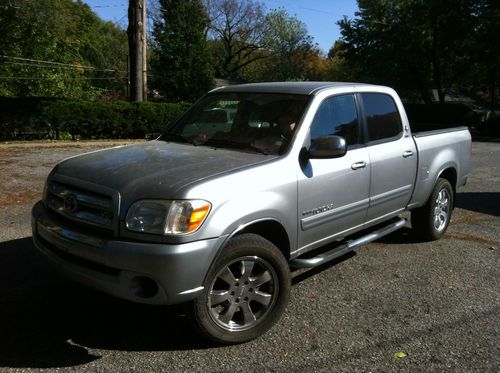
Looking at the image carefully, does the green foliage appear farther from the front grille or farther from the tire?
the tire

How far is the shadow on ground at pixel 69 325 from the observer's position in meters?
3.35

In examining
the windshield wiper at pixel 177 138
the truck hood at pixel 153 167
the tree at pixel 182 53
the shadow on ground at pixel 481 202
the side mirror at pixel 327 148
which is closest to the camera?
the truck hood at pixel 153 167

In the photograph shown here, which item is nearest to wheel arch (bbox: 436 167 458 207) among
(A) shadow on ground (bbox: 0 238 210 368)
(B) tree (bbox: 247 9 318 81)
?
(A) shadow on ground (bbox: 0 238 210 368)

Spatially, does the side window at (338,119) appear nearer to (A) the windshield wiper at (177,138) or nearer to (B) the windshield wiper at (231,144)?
(B) the windshield wiper at (231,144)

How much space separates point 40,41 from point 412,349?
35217mm

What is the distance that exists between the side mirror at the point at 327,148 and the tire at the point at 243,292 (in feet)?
2.65

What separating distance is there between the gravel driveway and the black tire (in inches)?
9.6

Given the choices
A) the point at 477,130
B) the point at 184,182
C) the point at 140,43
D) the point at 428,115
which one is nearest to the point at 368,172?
the point at 184,182

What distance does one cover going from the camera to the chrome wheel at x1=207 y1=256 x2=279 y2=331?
339 cm

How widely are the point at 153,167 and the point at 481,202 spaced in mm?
6449

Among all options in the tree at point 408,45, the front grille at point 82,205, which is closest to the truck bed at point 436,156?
the front grille at point 82,205

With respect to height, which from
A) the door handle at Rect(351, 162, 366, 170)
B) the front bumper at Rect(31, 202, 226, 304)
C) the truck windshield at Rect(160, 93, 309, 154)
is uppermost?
the truck windshield at Rect(160, 93, 309, 154)

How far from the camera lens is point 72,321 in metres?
3.79

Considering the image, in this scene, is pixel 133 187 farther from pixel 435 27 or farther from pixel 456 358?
pixel 435 27
